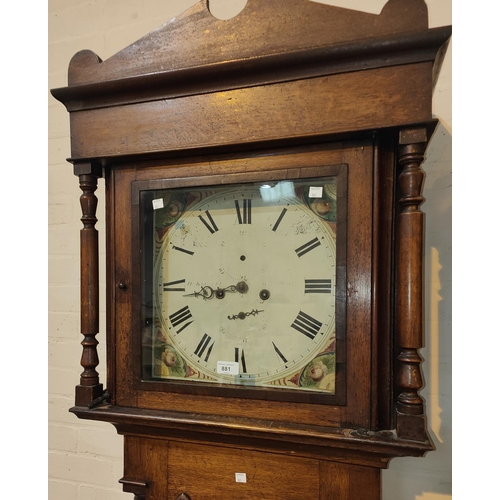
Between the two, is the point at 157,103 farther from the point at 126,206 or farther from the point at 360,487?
the point at 360,487

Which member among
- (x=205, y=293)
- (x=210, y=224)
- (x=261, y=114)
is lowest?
(x=205, y=293)

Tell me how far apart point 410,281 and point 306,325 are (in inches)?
8.0

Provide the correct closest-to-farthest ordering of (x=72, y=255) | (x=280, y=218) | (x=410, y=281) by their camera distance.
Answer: (x=410, y=281) < (x=280, y=218) < (x=72, y=255)

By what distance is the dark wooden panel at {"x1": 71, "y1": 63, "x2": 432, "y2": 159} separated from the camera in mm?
652

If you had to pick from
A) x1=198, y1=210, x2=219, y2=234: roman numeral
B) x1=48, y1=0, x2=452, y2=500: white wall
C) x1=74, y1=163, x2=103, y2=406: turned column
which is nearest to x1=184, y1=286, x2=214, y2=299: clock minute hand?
x1=198, y1=210, x2=219, y2=234: roman numeral

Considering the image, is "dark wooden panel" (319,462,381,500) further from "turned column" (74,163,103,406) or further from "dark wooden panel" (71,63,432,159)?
"dark wooden panel" (71,63,432,159)

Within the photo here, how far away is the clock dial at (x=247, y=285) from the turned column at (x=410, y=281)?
0.12m

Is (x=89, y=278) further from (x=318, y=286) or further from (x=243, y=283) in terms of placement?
(x=318, y=286)

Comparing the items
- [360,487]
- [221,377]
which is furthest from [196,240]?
[360,487]

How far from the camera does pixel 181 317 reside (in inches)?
32.1

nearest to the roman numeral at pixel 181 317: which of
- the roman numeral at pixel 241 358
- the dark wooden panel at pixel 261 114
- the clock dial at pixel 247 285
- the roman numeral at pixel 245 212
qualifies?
the clock dial at pixel 247 285

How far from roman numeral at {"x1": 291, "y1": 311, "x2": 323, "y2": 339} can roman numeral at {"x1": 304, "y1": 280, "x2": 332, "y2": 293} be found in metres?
0.05

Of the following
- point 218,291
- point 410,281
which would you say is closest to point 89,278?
point 218,291

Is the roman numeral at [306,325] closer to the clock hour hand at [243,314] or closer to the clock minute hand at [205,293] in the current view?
the clock hour hand at [243,314]
